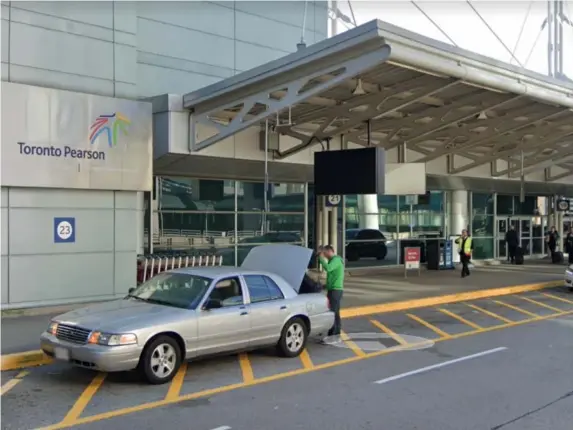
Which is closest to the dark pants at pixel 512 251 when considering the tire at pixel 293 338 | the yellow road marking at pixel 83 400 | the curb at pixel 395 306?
the curb at pixel 395 306

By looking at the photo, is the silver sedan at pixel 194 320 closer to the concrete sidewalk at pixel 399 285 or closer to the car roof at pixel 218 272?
the car roof at pixel 218 272

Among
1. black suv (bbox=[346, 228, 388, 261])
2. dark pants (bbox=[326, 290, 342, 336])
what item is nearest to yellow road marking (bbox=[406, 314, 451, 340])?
dark pants (bbox=[326, 290, 342, 336])

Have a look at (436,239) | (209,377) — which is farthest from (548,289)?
(209,377)

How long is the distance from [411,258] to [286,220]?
14.9 ft

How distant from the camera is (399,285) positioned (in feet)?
61.4

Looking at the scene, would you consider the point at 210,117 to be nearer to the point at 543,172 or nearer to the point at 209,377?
the point at 209,377

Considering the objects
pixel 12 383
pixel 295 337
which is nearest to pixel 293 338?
pixel 295 337

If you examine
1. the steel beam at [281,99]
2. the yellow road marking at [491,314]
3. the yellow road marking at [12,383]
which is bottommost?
the yellow road marking at [12,383]

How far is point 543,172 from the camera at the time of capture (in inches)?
1129

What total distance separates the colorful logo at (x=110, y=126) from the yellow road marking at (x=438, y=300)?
239 inches

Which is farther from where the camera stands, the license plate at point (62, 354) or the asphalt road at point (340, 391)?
the license plate at point (62, 354)

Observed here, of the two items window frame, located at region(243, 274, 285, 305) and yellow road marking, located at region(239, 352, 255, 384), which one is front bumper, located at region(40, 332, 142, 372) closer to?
yellow road marking, located at region(239, 352, 255, 384)

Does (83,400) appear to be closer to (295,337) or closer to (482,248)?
(295,337)

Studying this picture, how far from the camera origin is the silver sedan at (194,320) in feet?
24.6
